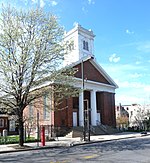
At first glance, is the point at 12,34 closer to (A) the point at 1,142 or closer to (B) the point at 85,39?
(A) the point at 1,142

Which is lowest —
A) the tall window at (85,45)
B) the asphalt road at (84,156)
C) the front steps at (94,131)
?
the front steps at (94,131)

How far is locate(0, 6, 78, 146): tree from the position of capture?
1944 centimetres

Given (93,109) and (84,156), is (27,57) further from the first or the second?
(93,109)

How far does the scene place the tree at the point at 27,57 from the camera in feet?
63.8

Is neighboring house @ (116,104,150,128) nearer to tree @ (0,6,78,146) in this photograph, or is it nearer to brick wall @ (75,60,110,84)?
brick wall @ (75,60,110,84)

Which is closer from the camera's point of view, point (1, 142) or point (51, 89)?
point (51, 89)

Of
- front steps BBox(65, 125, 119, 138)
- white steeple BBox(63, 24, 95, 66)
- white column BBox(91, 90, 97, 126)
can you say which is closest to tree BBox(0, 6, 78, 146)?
front steps BBox(65, 125, 119, 138)

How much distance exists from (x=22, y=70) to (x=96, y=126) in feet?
72.7

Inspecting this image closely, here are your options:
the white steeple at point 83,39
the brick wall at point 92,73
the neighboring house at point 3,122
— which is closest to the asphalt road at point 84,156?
the brick wall at point 92,73

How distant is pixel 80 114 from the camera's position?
127 ft

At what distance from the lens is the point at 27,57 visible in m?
19.5

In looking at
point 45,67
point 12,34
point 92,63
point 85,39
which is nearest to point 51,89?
point 45,67

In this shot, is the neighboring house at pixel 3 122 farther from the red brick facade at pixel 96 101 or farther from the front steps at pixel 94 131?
the front steps at pixel 94 131

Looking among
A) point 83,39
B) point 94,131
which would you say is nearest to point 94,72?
point 94,131
